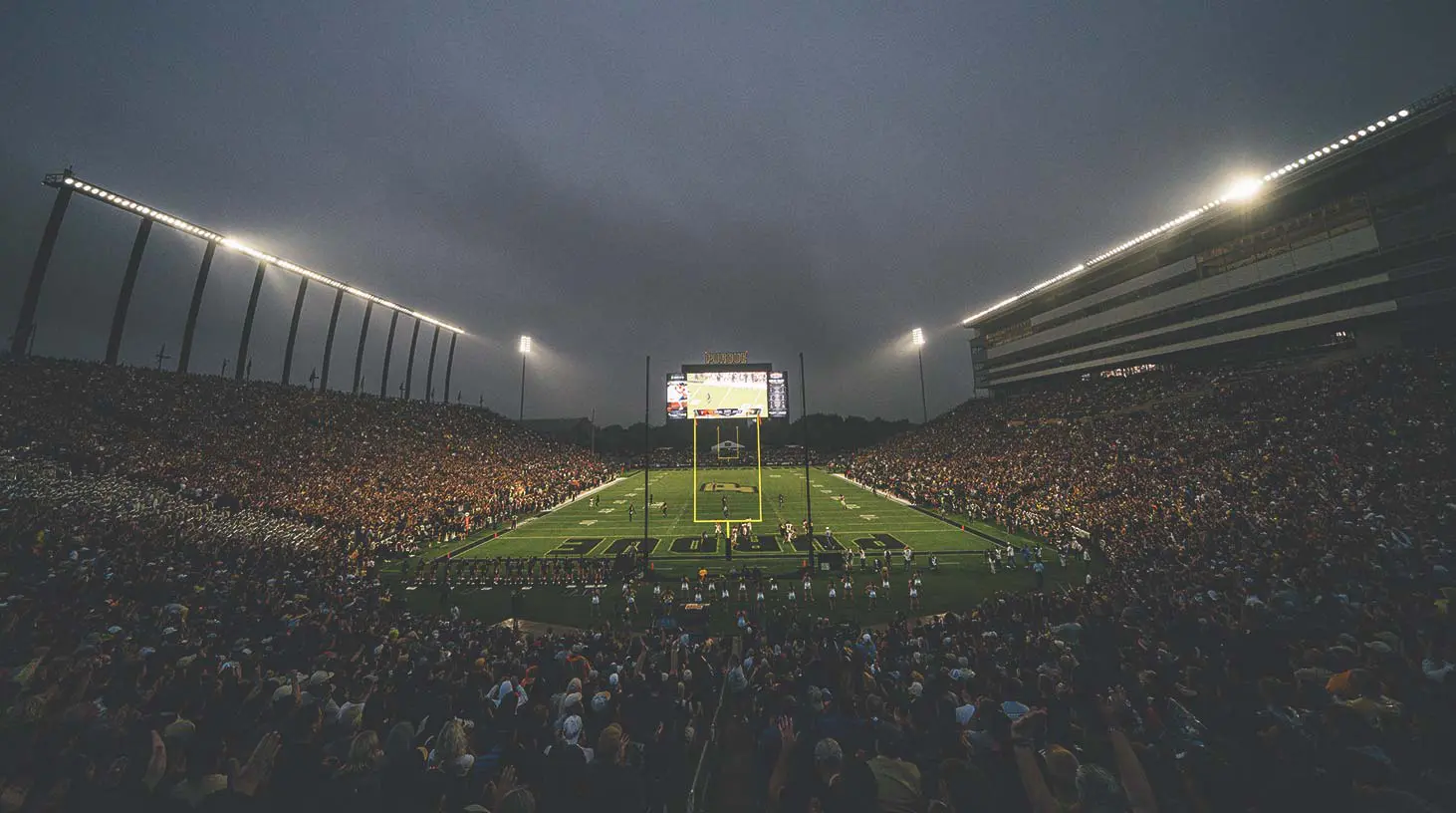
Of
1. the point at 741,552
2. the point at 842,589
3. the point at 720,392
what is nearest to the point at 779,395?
the point at 720,392

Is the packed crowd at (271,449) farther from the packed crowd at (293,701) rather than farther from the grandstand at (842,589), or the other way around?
the packed crowd at (293,701)

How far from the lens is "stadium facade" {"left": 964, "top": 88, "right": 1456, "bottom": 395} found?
26.0 meters

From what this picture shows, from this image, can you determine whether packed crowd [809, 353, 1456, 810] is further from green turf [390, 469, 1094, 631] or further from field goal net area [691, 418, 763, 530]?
field goal net area [691, 418, 763, 530]

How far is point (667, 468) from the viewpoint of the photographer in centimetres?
6919

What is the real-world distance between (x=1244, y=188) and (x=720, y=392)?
36.1 metres

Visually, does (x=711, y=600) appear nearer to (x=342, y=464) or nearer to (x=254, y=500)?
(x=254, y=500)

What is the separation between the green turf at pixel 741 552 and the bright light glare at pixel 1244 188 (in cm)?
2798

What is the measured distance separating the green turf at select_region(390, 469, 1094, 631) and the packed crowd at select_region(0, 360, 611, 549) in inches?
128

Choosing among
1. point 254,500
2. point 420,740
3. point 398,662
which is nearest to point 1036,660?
point 420,740

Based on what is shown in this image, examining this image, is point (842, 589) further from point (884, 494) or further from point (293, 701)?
point (884, 494)

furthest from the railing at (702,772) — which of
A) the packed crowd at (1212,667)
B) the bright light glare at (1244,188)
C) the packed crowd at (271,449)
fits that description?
the bright light glare at (1244,188)

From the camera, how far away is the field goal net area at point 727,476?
3148cm

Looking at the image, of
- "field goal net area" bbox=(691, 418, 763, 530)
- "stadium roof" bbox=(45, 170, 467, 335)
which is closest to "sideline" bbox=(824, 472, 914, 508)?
"field goal net area" bbox=(691, 418, 763, 530)

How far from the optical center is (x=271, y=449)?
29.3 metres
